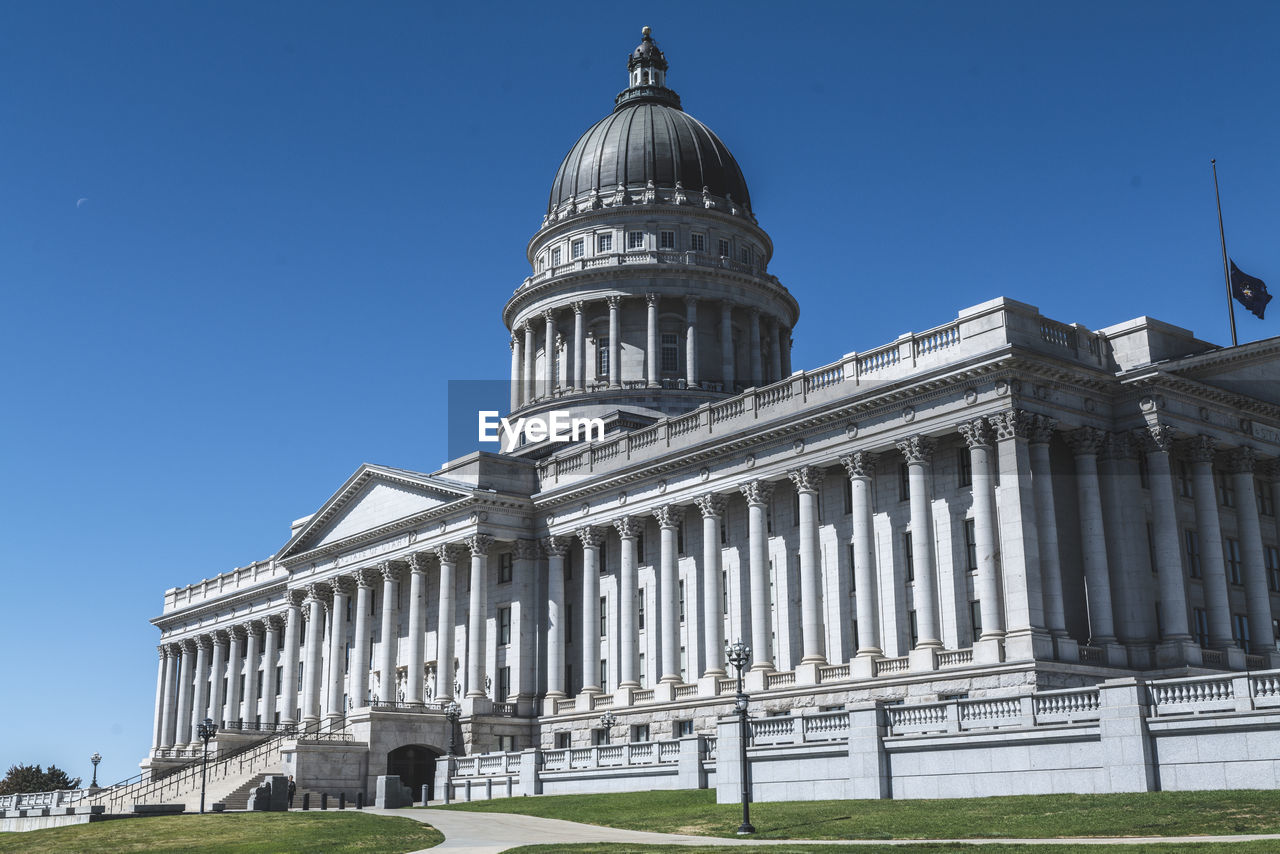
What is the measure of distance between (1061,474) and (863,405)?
806cm

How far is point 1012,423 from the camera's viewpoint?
5144 centimetres

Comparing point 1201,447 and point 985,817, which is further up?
point 1201,447

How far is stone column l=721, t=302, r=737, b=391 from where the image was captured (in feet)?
299

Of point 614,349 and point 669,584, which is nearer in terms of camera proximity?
point 669,584

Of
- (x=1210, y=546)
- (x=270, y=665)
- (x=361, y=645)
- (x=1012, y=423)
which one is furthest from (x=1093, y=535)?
(x=270, y=665)

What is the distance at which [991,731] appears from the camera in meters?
36.6

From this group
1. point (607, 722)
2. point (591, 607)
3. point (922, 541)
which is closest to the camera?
point (922, 541)

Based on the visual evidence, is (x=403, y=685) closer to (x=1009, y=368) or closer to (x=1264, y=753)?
(x=1009, y=368)

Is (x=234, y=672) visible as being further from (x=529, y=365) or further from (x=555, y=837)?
(x=555, y=837)

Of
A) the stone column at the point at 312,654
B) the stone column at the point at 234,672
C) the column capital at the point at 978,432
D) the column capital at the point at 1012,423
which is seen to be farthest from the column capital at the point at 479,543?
the stone column at the point at 234,672

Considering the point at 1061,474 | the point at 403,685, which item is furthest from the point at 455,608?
the point at 1061,474

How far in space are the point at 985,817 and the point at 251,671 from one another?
78763mm

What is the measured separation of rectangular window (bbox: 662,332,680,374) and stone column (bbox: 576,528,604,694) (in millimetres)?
23241

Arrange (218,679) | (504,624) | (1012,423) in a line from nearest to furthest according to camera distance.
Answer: (1012,423)
(504,624)
(218,679)
